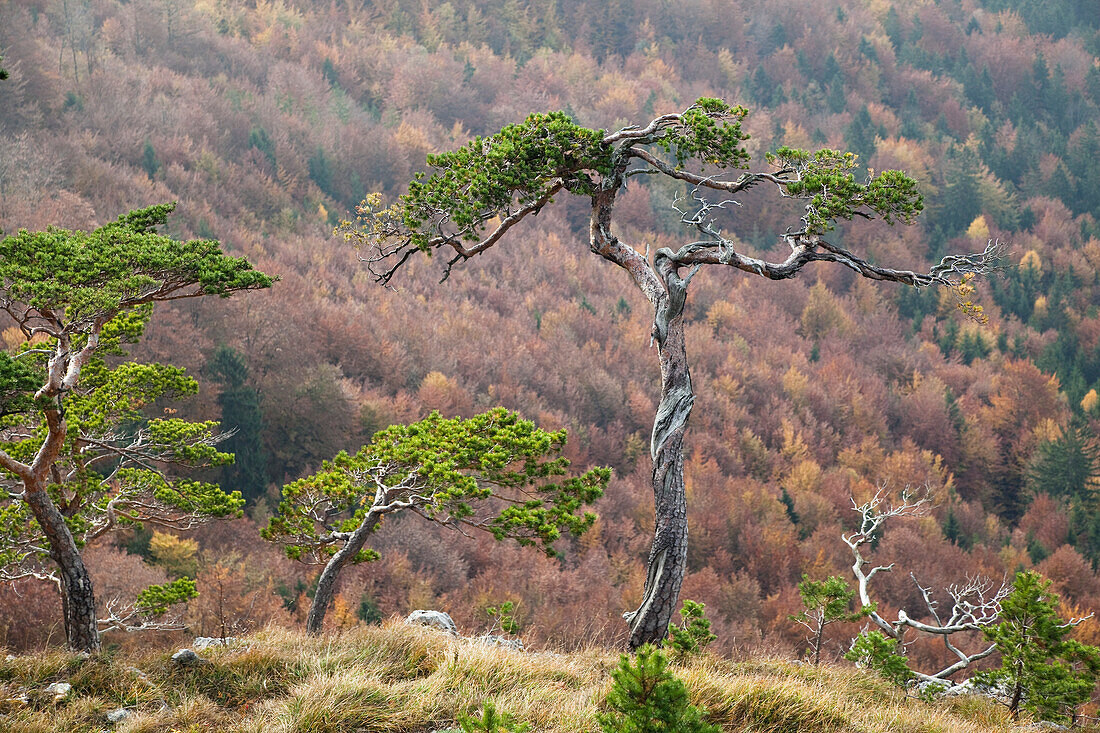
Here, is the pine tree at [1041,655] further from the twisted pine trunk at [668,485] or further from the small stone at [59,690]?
the small stone at [59,690]

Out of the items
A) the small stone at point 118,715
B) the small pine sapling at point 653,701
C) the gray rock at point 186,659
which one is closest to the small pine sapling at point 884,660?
the small pine sapling at point 653,701

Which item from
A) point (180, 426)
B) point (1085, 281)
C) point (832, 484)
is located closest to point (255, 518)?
point (180, 426)

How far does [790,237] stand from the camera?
23.7ft

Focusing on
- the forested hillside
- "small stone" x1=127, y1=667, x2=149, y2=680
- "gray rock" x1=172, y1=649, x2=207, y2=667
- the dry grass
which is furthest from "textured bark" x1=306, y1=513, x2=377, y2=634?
the forested hillside

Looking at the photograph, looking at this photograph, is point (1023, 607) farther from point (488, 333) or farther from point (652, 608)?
point (488, 333)

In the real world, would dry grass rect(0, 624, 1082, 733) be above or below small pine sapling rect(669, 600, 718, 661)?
above

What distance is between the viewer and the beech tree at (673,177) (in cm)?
669

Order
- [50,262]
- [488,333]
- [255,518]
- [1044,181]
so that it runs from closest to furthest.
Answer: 1. [50,262]
2. [255,518]
3. [488,333]
4. [1044,181]

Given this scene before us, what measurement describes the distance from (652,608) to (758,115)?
5369 centimetres

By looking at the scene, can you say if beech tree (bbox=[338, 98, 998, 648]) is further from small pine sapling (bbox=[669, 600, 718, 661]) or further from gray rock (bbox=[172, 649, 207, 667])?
gray rock (bbox=[172, 649, 207, 667])

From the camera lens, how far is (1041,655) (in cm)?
638

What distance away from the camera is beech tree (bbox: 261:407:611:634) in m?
7.14

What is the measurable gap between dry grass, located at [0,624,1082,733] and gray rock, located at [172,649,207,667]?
6 cm

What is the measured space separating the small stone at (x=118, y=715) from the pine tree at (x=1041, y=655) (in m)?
6.89
